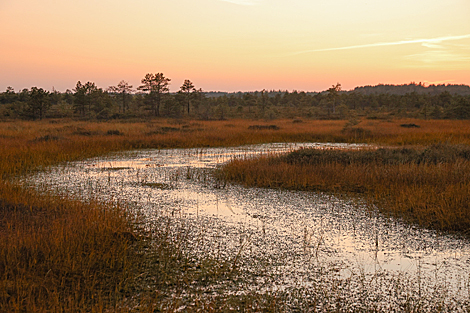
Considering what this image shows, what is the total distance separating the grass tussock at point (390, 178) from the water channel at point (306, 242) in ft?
1.74

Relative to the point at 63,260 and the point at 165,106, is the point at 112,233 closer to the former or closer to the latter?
the point at 63,260

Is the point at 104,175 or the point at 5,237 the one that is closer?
the point at 5,237

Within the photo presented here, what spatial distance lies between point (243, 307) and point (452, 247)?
3654 mm

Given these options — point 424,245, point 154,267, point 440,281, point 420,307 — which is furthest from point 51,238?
point 424,245

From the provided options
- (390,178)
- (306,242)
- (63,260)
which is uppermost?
(390,178)

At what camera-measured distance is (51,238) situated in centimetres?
457

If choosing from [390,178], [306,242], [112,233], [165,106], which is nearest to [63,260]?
[112,233]

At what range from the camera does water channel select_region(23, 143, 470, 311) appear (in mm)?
4008

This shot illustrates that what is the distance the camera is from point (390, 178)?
9250 mm

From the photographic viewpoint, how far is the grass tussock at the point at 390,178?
21.7ft

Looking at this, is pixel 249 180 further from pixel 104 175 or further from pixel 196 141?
pixel 196 141

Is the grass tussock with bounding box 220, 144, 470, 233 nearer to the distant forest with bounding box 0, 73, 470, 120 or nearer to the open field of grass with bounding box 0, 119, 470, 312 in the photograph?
the open field of grass with bounding box 0, 119, 470, 312

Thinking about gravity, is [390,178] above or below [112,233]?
above

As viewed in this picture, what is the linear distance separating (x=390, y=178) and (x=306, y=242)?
483 centimetres
